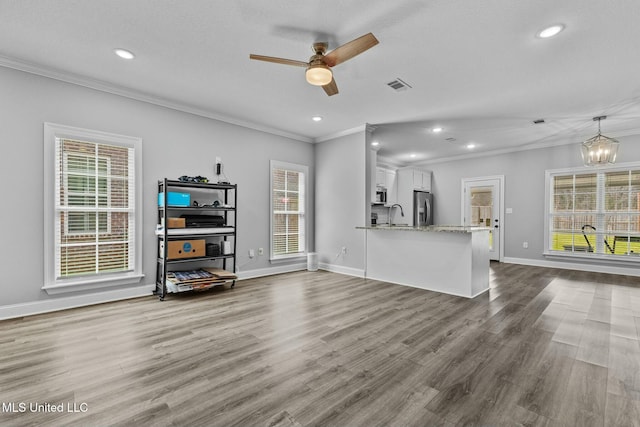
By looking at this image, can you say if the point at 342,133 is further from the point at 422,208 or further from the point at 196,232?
the point at 422,208

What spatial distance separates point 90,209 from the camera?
3480mm

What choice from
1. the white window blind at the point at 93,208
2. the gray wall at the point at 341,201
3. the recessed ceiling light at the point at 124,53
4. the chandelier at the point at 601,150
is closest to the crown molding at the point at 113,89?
the white window blind at the point at 93,208

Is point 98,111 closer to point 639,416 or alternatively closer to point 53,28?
point 53,28

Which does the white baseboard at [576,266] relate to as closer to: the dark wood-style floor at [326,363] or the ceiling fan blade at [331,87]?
the dark wood-style floor at [326,363]

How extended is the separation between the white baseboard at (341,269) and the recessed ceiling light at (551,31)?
12.6 ft

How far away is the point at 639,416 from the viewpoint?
5.23 feet

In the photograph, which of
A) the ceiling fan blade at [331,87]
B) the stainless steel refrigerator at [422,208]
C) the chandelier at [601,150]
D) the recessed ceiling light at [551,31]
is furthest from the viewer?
the stainless steel refrigerator at [422,208]

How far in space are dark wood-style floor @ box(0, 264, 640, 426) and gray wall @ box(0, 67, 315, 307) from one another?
0.77m

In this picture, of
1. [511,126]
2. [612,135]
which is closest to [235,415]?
[511,126]

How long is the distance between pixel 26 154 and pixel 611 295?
733cm

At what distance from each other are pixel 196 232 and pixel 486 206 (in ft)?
21.4

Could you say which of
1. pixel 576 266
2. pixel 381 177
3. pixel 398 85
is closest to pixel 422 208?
pixel 381 177

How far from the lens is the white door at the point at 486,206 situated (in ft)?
22.4

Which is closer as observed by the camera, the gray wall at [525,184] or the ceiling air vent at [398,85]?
the ceiling air vent at [398,85]
